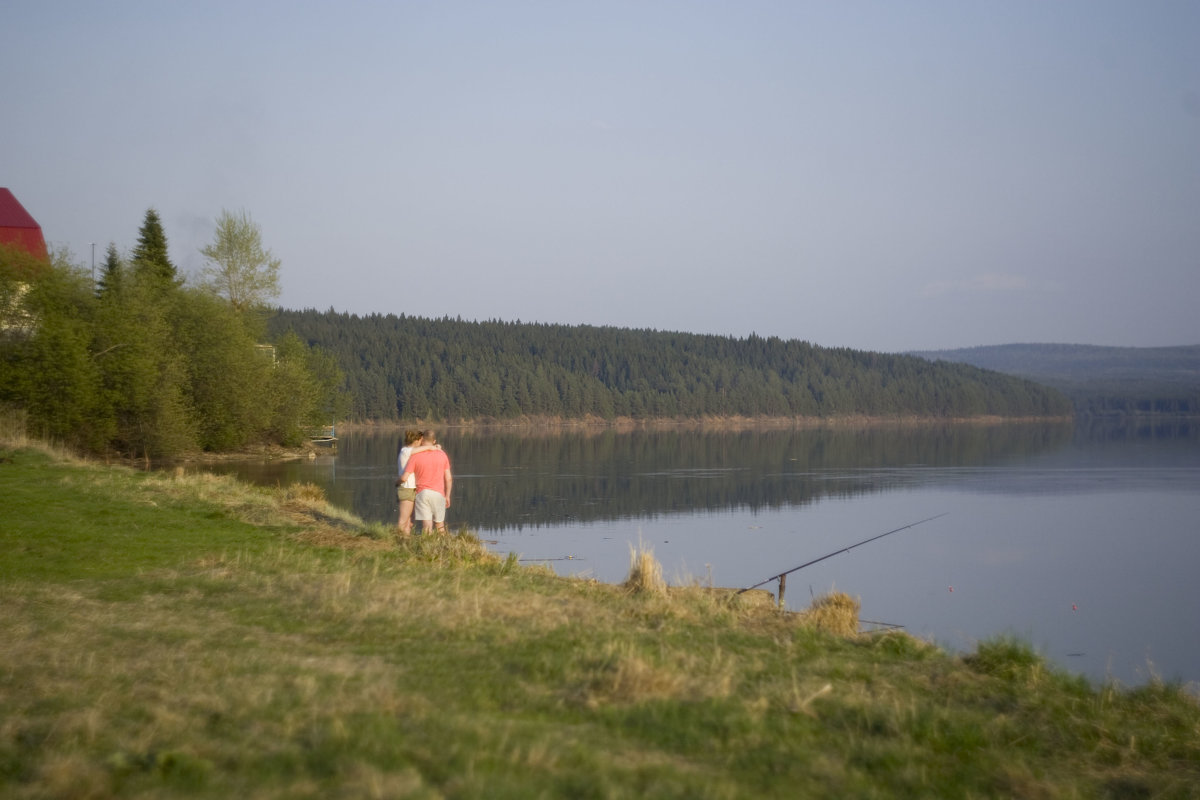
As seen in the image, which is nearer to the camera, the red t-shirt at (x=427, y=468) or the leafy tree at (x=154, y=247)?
the red t-shirt at (x=427, y=468)

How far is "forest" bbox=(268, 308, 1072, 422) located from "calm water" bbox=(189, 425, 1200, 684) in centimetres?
6318

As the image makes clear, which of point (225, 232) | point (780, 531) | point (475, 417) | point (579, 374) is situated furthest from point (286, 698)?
point (579, 374)

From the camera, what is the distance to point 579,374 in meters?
135

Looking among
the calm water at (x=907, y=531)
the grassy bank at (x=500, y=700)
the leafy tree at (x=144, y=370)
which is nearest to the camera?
the grassy bank at (x=500, y=700)

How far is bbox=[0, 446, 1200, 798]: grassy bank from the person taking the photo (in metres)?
4.48

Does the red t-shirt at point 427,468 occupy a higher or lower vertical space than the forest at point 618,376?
lower

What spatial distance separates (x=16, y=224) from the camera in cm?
4575

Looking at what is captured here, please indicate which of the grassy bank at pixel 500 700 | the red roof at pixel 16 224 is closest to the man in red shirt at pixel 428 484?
the grassy bank at pixel 500 700

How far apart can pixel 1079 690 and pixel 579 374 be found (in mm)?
127767

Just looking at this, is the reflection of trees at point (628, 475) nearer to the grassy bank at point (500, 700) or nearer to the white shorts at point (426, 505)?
the white shorts at point (426, 505)

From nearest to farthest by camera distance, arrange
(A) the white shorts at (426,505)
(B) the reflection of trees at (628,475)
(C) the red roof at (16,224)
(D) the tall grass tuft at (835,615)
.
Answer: (D) the tall grass tuft at (835,615), (A) the white shorts at (426,505), (B) the reflection of trees at (628,475), (C) the red roof at (16,224)

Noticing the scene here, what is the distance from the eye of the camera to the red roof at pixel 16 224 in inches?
1757

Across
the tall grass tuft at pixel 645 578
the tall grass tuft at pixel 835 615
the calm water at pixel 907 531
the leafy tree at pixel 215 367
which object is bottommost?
the calm water at pixel 907 531

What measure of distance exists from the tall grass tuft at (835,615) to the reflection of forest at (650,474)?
50.3 ft
